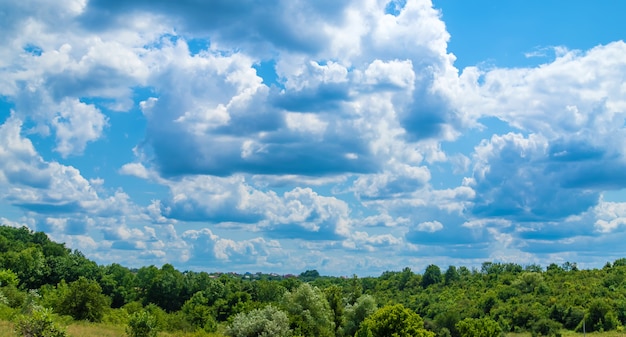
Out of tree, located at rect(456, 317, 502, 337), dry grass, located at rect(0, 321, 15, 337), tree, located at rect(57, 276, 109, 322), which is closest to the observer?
dry grass, located at rect(0, 321, 15, 337)

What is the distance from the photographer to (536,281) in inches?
5709

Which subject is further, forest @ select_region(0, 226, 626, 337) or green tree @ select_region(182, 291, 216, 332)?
green tree @ select_region(182, 291, 216, 332)

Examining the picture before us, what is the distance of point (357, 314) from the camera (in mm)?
99000

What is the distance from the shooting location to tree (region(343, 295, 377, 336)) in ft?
321

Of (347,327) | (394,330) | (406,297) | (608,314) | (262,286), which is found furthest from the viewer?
(406,297)

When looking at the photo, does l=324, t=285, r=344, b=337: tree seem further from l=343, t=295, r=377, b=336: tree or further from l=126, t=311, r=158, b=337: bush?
l=126, t=311, r=158, b=337: bush

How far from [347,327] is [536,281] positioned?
2674 inches

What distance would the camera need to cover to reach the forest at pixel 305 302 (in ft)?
Answer: 241

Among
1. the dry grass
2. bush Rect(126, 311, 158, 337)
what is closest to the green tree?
bush Rect(126, 311, 158, 337)

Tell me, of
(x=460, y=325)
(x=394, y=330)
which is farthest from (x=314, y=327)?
(x=460, y=325)

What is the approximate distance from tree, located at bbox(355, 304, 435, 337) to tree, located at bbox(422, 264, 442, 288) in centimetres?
11383

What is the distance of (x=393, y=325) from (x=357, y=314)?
19446 millimetres

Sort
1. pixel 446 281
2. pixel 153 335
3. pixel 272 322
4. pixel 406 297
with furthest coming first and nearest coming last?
pixel 446 281
pixel 406 297
pixel 272 322
pixel 153 335

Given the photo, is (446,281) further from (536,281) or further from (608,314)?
(608,314)
